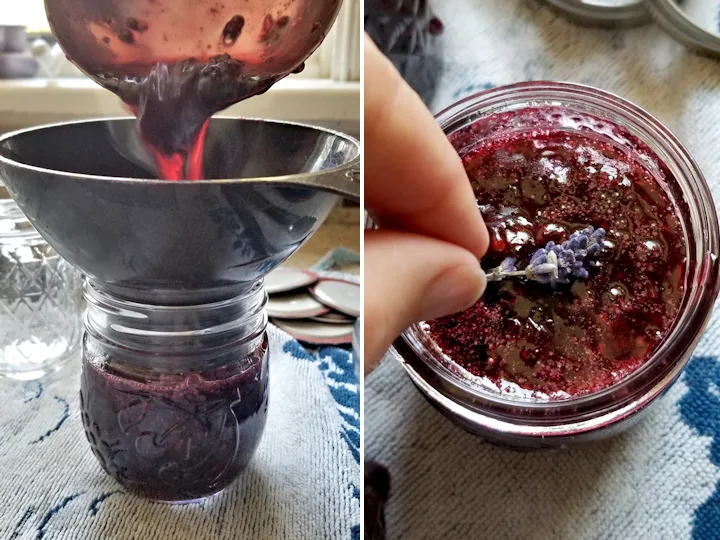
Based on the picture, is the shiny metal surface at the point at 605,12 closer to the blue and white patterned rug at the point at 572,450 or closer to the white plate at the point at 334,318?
the blue and white patterned rug at the point at 572,450

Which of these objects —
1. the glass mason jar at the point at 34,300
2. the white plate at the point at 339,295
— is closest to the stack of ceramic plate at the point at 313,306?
the white plate at the point at 339,295

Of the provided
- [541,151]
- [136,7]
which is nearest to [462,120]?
[541,151]

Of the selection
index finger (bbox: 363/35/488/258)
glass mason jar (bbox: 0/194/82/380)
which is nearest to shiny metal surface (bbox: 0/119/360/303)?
index finger (bbox: 363/35/488/258)

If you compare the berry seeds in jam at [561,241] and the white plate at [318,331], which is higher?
the berry seeds in jam at [561,241]

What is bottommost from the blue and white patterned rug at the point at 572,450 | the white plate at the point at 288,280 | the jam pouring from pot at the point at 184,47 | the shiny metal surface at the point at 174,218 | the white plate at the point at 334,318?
the white plate at the point at 288,280

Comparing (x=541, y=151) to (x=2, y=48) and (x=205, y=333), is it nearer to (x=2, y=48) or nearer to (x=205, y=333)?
(x=205, y=333)

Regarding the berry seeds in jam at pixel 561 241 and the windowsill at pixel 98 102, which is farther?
the windowsill at pixel 98 102

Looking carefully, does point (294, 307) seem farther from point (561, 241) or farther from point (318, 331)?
point (561, 241)
